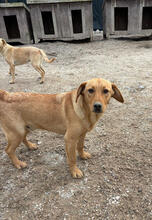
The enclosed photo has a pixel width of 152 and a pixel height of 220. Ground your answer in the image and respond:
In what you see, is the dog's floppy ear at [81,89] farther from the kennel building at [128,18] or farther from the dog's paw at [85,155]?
the kennel building at [128,18]

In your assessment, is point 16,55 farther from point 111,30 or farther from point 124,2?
point 124,2

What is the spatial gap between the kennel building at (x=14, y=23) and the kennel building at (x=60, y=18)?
2.20 ft

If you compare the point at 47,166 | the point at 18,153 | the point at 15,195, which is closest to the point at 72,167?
the point at 47,166

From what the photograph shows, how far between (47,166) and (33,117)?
0.99 metres

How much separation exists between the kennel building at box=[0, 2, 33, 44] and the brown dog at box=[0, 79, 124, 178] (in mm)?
12619

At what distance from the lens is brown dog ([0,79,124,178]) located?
221cm

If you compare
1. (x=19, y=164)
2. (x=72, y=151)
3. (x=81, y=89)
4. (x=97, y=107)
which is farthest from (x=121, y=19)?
(x=19, y=164)

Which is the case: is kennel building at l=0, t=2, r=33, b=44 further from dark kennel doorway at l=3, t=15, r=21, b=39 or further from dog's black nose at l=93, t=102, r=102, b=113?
dog's black nose at l=93, t=102, r=102, b=113

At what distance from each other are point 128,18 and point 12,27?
10064mm

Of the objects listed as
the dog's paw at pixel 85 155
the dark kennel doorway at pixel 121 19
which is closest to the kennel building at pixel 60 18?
the dark kennel doorway at pixel 121 19

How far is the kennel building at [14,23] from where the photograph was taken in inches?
472

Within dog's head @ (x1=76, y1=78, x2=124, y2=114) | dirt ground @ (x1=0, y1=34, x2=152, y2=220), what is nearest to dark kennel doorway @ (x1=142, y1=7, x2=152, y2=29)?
dirt ground @ (x1=0, y1=34, x2=152, y2=220)

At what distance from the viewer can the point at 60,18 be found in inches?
495

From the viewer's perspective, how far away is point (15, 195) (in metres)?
2.32
